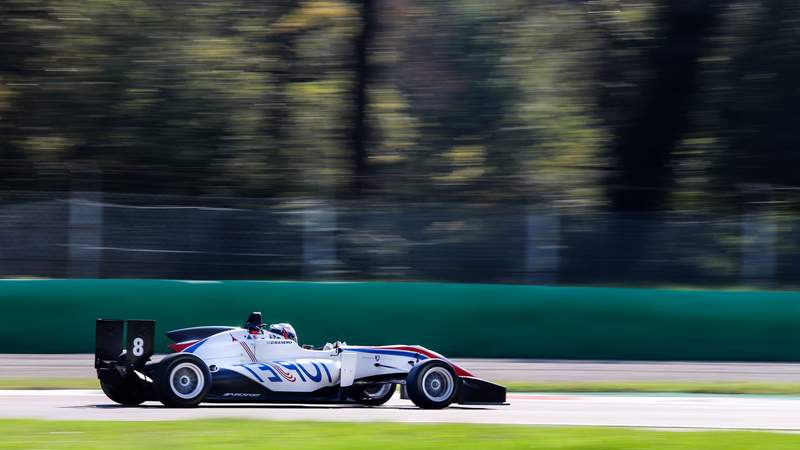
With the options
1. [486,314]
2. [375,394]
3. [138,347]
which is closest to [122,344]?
[138,347]

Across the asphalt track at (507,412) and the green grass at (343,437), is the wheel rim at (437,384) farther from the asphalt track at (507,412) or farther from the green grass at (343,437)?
the green grass at (343,437)

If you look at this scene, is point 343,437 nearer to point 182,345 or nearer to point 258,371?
point 258,371

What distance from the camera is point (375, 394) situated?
1102 centimetres

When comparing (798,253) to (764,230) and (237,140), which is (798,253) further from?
(237,140)

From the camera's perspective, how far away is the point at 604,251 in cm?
1656

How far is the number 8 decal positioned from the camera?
10.4m

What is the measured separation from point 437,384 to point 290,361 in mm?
1299

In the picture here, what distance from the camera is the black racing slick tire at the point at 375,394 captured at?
1084 centimetres

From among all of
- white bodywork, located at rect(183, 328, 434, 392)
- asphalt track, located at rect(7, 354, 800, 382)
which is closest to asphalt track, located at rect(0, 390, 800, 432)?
white bodywork, located at rect(183, 328, 434, 392)

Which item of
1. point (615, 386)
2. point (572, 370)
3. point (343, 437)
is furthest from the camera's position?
point (572, 370)

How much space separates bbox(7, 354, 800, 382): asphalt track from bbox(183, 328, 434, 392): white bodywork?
3.47 meters

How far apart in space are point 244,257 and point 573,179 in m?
7.55

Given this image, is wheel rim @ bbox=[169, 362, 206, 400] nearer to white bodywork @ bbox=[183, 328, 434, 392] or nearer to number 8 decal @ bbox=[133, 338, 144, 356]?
white bodywork @ bbox=[183, 328, 434, 392]

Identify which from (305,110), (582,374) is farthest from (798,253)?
(305,110)
